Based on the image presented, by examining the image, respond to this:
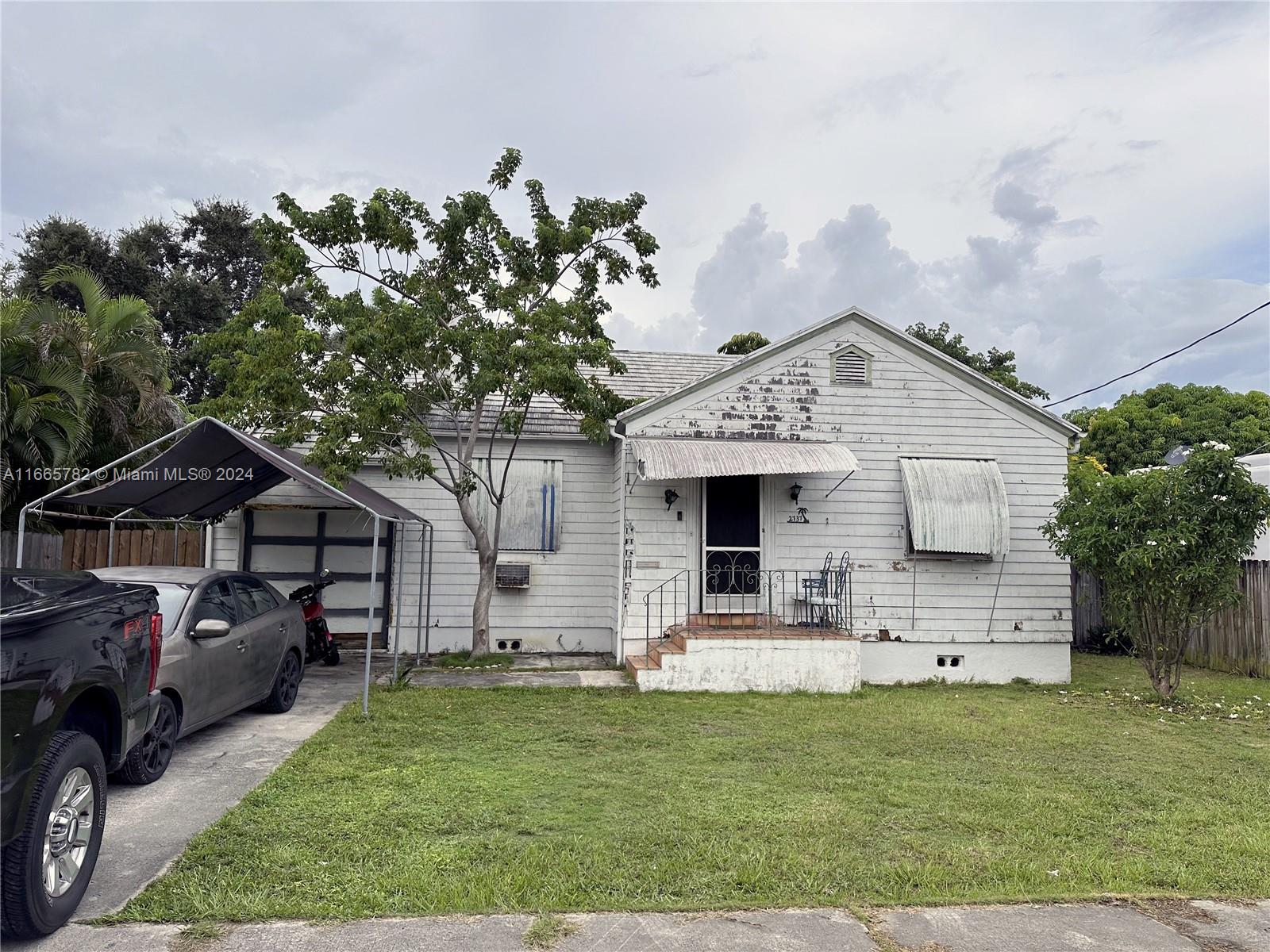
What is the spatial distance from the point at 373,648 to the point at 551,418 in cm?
424

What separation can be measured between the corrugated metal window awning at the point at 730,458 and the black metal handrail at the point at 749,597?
4.60 feet

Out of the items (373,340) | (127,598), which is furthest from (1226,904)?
(373,340)

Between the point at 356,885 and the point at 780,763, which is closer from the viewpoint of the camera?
the point at 356,885

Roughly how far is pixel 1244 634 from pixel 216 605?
13119mm

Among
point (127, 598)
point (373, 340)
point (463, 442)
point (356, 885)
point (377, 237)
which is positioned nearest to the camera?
point (356, 885)

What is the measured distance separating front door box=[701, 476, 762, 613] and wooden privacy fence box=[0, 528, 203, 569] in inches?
299

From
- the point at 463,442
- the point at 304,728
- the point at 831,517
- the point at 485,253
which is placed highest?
the point at 485,253

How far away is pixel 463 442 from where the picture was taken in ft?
40.1

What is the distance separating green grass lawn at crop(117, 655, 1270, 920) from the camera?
416cm

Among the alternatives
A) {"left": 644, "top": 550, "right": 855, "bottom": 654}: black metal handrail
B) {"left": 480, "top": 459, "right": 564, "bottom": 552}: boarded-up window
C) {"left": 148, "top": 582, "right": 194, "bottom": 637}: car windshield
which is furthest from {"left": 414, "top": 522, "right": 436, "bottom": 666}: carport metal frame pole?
{"left": 148, "top": 582, "right": 194, "bottom": 637}: car windshield

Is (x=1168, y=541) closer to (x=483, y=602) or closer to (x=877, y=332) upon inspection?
(x=877, y=332)

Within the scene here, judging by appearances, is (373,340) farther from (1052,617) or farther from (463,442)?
(1052,617)

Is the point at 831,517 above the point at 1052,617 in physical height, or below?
above

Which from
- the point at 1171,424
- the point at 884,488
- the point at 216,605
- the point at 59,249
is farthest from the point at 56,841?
the point at 1171,424
